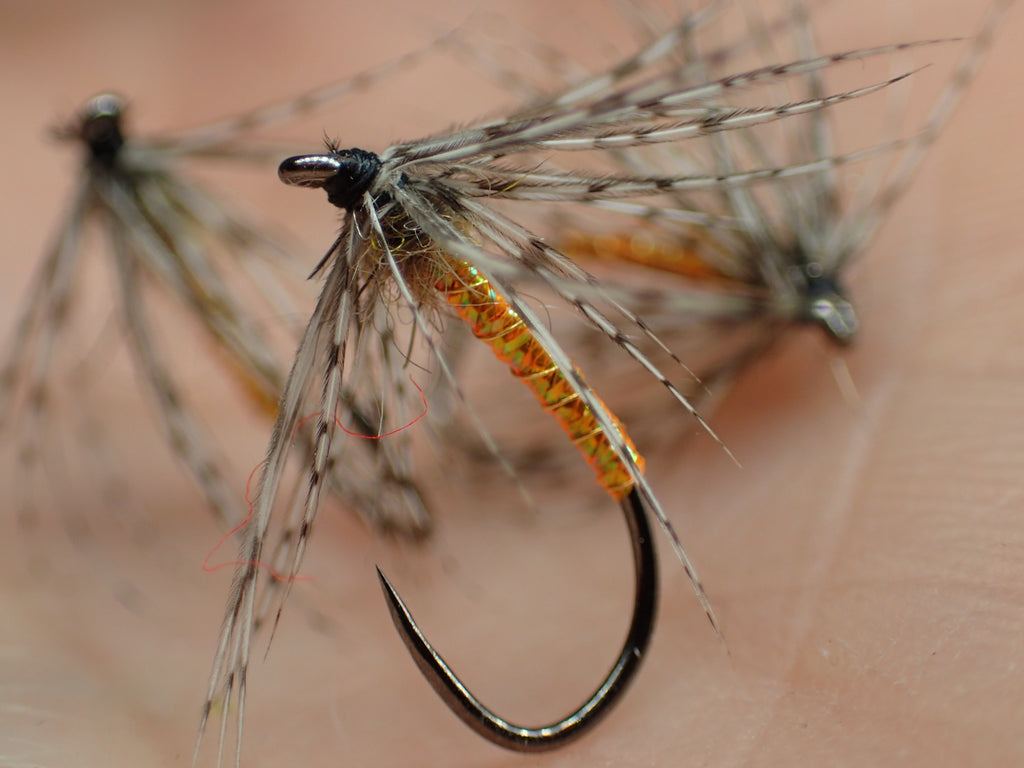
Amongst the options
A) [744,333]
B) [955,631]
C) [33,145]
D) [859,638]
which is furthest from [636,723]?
[33,145]

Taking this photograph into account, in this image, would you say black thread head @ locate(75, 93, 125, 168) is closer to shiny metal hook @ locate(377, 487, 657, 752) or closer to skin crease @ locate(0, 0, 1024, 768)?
skin crease @ locate(0, 0, 1024, 768)

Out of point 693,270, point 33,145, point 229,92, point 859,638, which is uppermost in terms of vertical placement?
point 33,145

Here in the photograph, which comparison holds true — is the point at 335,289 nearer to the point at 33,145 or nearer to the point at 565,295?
the point at 565,295

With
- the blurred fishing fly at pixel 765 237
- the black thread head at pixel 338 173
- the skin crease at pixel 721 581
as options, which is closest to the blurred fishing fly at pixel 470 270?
the black thread head at pixel 338 173

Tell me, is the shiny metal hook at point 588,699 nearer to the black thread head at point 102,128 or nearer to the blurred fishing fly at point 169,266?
the blurred fishing fly at point 169,266

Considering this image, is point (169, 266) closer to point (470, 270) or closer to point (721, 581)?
point (470, 270)

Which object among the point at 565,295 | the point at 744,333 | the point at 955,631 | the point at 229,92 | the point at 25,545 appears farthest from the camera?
the point at 229,92
